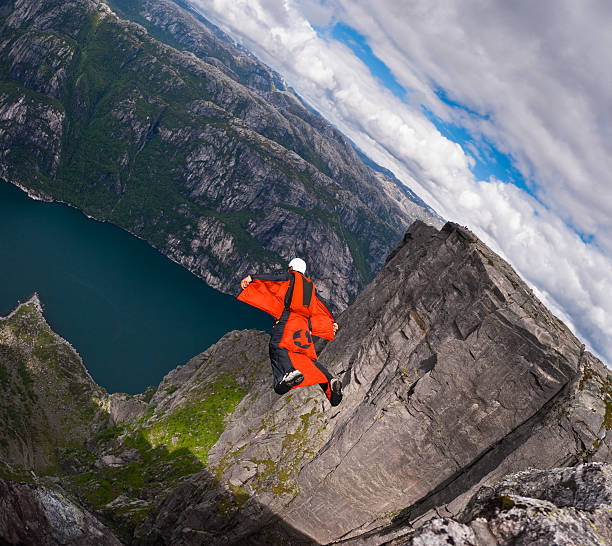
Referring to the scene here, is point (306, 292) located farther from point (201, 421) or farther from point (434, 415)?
point (201, 421)

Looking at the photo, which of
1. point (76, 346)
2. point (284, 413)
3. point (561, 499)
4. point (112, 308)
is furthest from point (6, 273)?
point (561, 499)

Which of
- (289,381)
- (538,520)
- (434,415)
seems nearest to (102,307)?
(434,415)

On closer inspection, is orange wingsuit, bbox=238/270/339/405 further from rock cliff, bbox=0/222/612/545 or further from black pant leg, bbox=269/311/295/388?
rock cliff, bbox=0/222/612/545

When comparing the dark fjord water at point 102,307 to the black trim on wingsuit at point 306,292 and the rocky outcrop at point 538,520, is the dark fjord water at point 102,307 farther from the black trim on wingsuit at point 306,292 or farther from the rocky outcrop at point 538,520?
the rocky outcrop at point 538,520

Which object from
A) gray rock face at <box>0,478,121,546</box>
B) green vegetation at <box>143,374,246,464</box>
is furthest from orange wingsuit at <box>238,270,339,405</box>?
green vegetation at <box>143,374,246,464</box>

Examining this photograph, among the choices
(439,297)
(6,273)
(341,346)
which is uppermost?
(439,297)

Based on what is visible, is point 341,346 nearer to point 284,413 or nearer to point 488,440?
point 284,413

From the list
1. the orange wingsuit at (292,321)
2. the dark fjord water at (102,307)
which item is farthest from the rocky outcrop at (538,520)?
the dark fjord water at (102,307)
